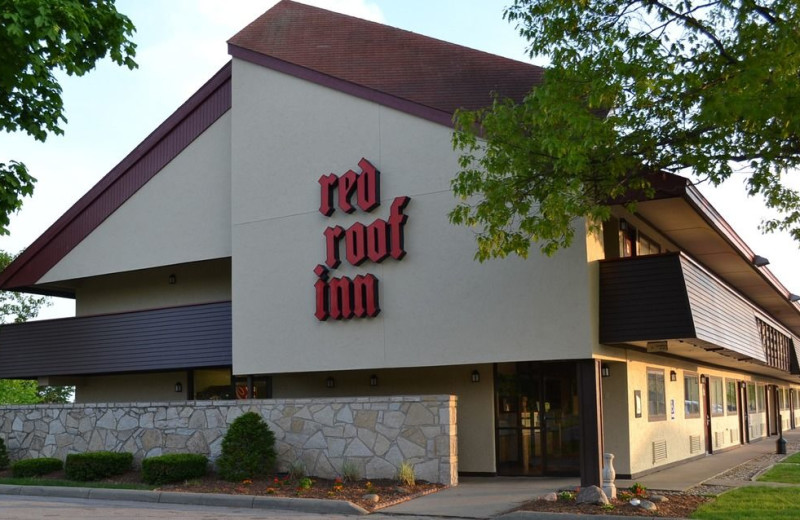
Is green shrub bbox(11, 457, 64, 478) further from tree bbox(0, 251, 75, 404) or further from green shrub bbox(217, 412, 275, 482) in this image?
tree bbox(0, 251, 75, 404)

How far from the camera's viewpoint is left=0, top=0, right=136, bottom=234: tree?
403 inches

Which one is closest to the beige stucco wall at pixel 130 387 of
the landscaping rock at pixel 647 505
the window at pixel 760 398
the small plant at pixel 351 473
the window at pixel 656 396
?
the small plant at pixel 351 473

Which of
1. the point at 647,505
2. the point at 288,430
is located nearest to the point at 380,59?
the point at 288,430

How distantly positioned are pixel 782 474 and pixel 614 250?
5994mm

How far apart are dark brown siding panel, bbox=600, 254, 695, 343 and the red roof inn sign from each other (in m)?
Result: 4.43

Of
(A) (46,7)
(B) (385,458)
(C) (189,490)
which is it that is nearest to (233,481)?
(C) (189,490)

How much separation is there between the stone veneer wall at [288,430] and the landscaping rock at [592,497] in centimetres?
334

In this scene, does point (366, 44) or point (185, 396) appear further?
point (185, 396)

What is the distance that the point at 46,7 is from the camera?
1027cm

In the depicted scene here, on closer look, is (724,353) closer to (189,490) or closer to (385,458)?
(385,458)

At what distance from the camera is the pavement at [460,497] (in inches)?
571

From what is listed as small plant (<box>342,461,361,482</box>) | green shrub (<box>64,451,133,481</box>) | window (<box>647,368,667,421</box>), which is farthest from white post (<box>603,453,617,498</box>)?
green shrub (<box>64,451,133,481</box>)

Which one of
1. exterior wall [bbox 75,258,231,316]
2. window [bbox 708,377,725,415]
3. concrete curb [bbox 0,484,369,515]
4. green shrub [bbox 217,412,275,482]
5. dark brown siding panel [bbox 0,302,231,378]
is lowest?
concrete curb [bbox 0,484,369,515]

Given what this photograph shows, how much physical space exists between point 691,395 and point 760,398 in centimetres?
1741
